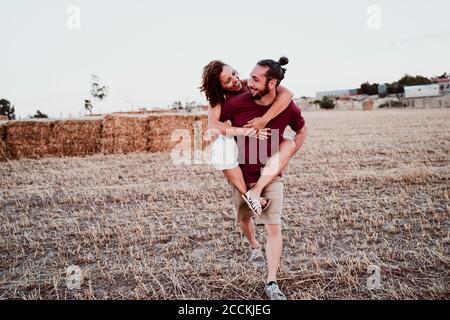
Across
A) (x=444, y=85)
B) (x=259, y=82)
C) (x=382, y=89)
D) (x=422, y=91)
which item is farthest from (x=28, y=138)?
(x=382, y=89)

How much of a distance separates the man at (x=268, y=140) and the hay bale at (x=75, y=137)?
29.1 ft

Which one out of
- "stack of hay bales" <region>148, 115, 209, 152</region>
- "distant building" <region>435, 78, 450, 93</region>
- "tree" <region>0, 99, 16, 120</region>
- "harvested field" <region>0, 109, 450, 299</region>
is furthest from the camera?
"distant building" <region>435, 78, 450, 93</region>

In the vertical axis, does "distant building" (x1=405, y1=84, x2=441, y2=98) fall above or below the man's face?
above

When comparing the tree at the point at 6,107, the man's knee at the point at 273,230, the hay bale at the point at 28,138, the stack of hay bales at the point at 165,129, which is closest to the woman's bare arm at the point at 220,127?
the man's knee at the point at 273,230

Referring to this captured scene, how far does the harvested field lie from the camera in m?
3.43

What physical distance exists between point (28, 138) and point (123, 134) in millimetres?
2439

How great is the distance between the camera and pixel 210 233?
15.6ft

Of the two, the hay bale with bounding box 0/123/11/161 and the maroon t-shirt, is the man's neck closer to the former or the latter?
the maroon t-shirt

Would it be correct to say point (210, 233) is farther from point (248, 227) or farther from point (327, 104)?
point (327, 104)

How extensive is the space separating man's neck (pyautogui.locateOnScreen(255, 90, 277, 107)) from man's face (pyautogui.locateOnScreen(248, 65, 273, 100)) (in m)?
0.07

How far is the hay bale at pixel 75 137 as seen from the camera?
11.3 metres

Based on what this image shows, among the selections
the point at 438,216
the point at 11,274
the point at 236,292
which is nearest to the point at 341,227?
the point at 438,216

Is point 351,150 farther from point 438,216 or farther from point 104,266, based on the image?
point 104,266

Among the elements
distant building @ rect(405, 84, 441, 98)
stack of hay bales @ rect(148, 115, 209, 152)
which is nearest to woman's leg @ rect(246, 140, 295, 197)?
stack of hay bales @ rect(148, 115, 209, 152)
